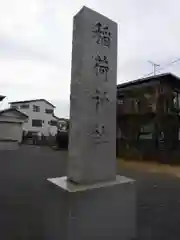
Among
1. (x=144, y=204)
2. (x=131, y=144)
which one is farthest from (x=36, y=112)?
(x=144, y=204)

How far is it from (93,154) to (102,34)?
150cm

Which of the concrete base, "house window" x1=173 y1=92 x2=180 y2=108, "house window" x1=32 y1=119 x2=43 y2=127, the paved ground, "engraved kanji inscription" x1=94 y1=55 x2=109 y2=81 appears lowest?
the paved ground

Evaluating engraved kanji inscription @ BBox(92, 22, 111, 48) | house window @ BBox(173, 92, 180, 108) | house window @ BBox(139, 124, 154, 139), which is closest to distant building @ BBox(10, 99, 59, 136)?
house window @ BBox(139, 124, 154, 139)

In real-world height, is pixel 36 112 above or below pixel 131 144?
above

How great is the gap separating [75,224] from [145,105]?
14686 millimetres

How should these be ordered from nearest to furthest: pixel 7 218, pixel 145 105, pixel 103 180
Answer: pixel 103 180 < pixel 7 218 < pixel 145 105

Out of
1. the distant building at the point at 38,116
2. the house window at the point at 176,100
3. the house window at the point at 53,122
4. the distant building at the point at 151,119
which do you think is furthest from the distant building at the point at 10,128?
the house window at the point at 176,100

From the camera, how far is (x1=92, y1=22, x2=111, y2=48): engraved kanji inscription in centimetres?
337

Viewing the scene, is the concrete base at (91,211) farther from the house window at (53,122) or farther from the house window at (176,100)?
the house window at (53,122)

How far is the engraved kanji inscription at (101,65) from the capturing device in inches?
131

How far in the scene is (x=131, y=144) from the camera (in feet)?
57.8

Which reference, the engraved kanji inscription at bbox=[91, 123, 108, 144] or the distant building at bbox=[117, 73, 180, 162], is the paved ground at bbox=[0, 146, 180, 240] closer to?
the engraved kanji inscription at bbox=[91, 123, 108, 144]

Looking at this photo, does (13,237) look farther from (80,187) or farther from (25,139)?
(25,139)

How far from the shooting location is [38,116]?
3972 cm
